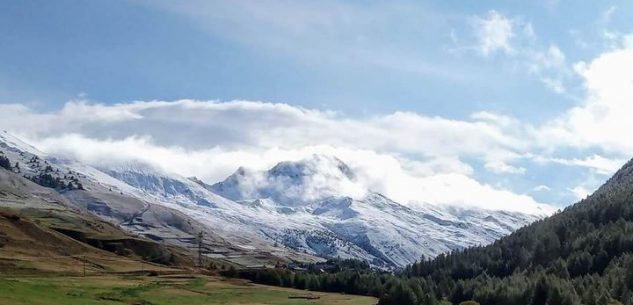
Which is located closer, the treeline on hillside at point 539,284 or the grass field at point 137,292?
the grass field at point 137,292

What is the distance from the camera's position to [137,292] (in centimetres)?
11500

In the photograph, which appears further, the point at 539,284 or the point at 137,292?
the point at 539,284

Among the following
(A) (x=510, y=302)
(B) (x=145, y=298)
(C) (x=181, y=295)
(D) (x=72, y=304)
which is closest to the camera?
(D) (x=72, y=304)

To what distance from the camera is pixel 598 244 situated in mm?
195500

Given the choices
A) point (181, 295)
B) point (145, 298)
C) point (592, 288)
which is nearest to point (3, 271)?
point (181, 295)

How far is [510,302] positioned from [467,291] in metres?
18.6

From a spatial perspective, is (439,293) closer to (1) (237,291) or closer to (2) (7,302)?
(1) (237,291)

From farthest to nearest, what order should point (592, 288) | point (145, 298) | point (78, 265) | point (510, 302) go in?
1. point (78, 265)
2. point (510, 302)
3. point (592, 288)
4. point (145, 298)

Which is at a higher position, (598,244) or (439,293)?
(598,244)

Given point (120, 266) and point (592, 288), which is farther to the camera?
point (120, 266)

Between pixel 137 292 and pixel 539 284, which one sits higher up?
pixel 539 284

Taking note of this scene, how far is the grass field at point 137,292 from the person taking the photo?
74.5 m

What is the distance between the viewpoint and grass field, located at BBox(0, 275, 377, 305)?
244ft

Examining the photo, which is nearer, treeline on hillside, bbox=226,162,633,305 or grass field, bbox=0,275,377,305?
grass field, bbox=0,275,377,305
